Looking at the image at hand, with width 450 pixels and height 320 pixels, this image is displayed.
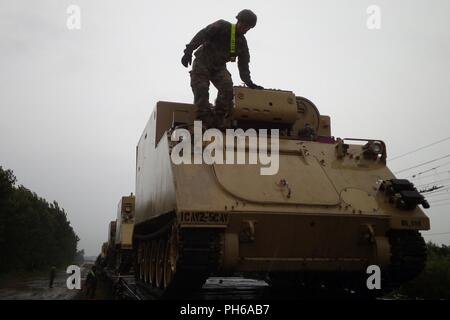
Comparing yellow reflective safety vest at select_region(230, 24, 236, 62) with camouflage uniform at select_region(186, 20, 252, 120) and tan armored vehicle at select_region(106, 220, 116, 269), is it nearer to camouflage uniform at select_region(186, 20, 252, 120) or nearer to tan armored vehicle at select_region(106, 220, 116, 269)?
camouflage uniform at select_region(186, 20, 252, 120)

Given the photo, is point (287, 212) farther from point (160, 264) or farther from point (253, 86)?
point (253, 86)

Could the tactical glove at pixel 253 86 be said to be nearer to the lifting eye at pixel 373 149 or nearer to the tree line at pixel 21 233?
the lifting eye at pixel 373 149

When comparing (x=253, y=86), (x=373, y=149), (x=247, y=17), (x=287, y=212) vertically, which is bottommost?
(x=287, y=212)

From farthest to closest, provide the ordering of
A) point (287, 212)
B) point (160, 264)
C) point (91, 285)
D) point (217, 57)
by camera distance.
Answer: point (91, 285) < point (217, 57) < point (160, 264) < point (287, 212)

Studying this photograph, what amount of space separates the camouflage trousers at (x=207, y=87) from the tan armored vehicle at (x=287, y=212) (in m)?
0.38

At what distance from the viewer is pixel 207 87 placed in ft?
23.4

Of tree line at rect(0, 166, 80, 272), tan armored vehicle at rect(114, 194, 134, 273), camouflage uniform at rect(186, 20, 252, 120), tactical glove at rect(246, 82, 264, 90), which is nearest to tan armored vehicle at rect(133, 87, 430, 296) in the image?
camouflage uniform at rect(186, 20, 252, 120)

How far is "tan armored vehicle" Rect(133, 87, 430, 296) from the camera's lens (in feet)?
17.2

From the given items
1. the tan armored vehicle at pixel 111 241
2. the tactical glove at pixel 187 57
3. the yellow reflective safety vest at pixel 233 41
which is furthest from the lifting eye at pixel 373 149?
the tan armored vehicle at pixel 111 241

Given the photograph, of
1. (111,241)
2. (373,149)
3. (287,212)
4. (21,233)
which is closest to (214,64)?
(373,149)

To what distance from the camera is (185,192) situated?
5.36 metres

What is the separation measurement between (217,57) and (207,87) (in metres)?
0.60

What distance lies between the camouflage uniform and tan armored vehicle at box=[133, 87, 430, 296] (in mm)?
491
